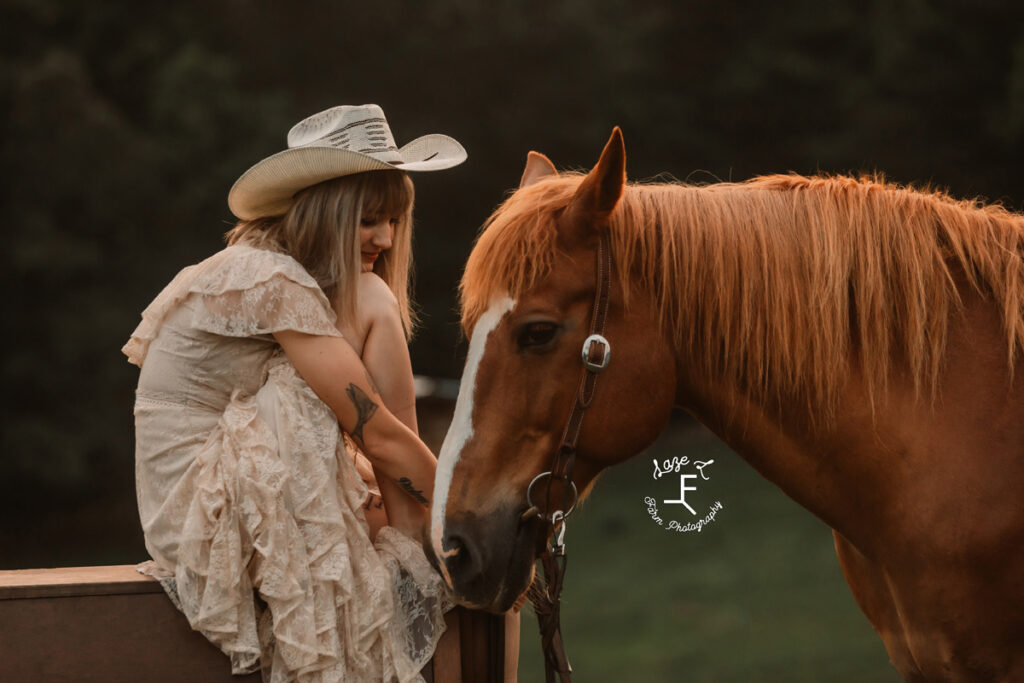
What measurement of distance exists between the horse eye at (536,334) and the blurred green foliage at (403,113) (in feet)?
11.0

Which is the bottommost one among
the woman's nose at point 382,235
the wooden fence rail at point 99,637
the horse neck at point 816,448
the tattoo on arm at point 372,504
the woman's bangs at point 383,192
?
the wooden fence rail at point 99,637

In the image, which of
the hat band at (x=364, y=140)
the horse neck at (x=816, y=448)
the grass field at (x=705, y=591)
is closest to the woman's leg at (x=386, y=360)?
the hat band at (x=364, y=140)

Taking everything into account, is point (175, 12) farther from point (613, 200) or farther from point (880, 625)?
point (880, 625)

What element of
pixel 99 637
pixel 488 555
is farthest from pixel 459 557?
pixel 99 637

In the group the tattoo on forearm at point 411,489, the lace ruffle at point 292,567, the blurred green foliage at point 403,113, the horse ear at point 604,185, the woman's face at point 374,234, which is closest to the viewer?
the horse ear at point 604,185

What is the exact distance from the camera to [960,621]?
1.31 m

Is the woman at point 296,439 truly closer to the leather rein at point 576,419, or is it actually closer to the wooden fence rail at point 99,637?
the wooden fence rail at point 99,637

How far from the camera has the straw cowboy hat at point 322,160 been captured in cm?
159

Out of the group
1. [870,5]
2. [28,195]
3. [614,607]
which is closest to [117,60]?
[28,195]

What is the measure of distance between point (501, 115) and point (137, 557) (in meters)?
3.11

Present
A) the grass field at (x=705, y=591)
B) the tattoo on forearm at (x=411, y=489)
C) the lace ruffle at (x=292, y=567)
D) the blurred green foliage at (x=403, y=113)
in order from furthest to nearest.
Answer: the blurred green foliage at (x=403, y=113), the grass field at (x=705, y=591), the tattoo on forearm at (x=411, y=489), the lace ruffle at (x=292, y=567)

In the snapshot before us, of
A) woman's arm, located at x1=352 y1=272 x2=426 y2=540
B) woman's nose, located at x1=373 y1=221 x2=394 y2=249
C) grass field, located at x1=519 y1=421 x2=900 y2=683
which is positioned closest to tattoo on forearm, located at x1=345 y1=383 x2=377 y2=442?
woman's arm, located at x1=352 y1=272 x2=426 y2=540

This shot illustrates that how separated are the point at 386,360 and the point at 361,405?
0.41ft

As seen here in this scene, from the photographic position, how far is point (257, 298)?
1.51 m
